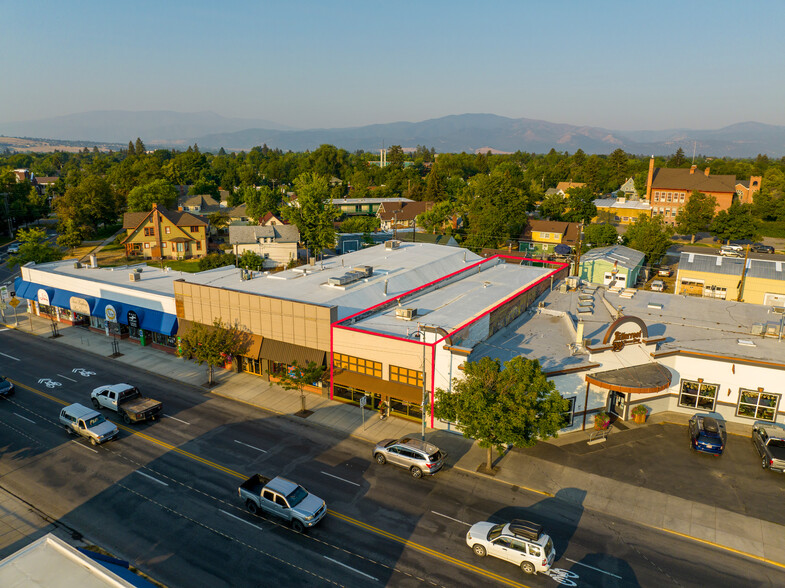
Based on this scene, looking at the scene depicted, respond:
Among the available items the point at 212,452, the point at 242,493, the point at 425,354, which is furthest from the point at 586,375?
the point at 212,452

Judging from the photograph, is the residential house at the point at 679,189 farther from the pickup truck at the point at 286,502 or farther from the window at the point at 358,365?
the pickup truck at the point at 286,502

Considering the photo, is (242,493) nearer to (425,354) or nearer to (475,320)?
(425,354)

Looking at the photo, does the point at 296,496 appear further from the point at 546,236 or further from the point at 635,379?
the point at 546,236

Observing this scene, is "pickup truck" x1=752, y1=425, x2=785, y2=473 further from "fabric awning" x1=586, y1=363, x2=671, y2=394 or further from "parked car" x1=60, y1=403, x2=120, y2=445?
"parked car" x1=60, y1=403, x2=120, y2=445

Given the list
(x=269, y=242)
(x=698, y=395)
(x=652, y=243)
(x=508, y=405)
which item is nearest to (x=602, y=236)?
(x=652, y=243)

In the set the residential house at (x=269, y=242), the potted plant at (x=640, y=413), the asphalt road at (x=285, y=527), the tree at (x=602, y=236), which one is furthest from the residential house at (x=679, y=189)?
the asphalt road at (x=285, y=527)

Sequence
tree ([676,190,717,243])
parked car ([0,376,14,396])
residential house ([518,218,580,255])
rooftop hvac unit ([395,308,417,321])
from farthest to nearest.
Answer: tree ([676,190,717,243]) < residential house ([518,218,580,255]) < parked car ([0,376,14,396]) < rooftop hvac unit ([395,308,417,321])

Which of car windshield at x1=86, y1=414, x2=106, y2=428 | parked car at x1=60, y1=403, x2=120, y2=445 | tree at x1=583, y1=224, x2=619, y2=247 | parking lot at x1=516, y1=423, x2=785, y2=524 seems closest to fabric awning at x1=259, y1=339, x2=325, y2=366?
parked car at x1=60, y1=403, x2=120, y2=445
